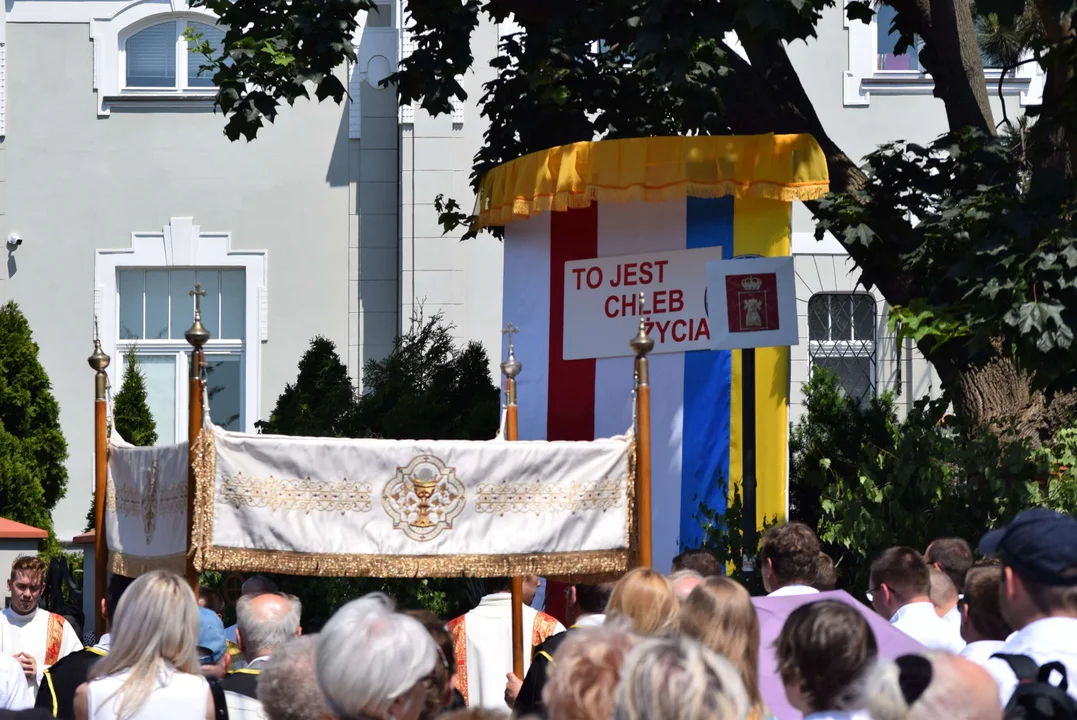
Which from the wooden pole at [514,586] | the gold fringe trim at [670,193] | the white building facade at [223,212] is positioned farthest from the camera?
the white building facade at [223,212]

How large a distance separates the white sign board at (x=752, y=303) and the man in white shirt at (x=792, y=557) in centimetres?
290

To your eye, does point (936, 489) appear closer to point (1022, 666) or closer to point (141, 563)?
point (141, 563)

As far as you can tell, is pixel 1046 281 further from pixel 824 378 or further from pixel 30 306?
pixel 30 306

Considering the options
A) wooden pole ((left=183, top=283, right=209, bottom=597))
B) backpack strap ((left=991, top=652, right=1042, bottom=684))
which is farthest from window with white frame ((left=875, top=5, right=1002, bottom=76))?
backpack strap ((left=991, top=652, right=1042, bottom=684))

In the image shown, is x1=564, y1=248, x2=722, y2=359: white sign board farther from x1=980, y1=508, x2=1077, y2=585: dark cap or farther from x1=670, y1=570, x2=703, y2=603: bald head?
x1=980, y1=508, x2=1077, y2=585: dark cap

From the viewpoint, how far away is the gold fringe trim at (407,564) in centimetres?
627

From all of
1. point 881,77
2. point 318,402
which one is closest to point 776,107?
point 318,402

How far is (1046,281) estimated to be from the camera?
7539 mm

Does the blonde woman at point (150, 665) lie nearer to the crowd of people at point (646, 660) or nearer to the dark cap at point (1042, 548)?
the crowd of people at point (646, 660)

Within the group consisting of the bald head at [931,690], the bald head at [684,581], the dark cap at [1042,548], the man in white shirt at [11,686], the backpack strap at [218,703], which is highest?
the dark cap at [1042,548]

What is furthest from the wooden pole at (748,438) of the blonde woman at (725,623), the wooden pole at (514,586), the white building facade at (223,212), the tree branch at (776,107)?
the white building facade at (223,212)

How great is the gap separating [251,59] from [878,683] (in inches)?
284

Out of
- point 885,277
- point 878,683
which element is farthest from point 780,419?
point 878,683

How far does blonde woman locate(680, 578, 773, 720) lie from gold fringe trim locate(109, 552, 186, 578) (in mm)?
3019
